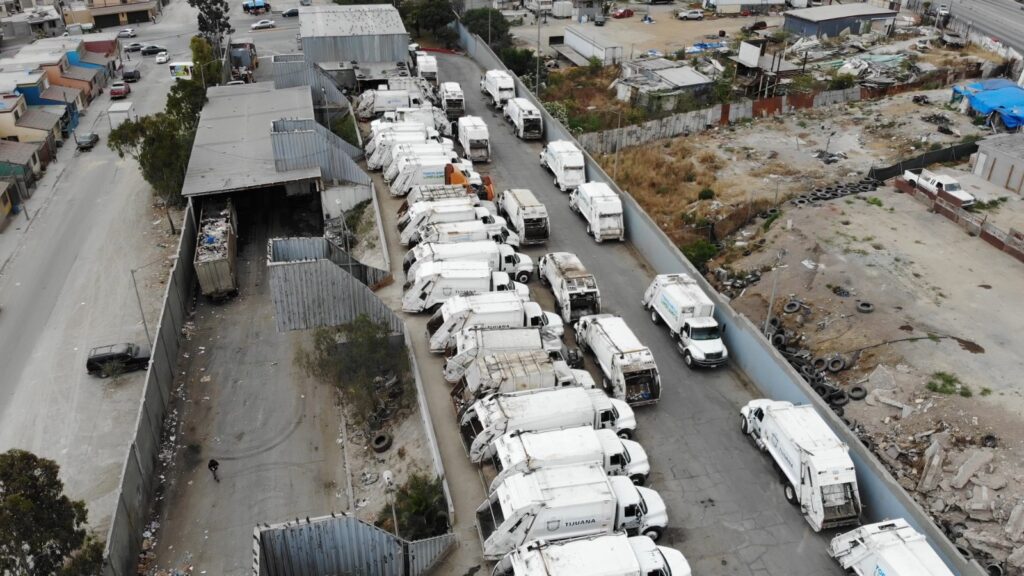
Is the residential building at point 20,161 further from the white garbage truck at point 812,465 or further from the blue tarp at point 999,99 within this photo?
the blue tarp at point 999,99

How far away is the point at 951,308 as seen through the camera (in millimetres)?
27797

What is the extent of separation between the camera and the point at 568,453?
60.3ft

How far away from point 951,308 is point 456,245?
59.4ft

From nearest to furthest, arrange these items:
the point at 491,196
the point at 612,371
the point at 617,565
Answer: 1. the point at 617,565
2. the point at 612,371
3. the point at 491,196

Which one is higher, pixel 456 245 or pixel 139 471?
pixel 456 245

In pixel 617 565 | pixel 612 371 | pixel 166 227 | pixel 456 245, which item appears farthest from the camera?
pixel 166 227

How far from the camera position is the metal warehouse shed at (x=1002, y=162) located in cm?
3681

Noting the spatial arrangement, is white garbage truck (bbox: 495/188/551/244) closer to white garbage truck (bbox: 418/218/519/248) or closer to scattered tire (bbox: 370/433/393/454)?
white garbage truck (bbox: 418/218/519/248)

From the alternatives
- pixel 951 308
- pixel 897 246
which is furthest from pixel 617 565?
pixel 897 246

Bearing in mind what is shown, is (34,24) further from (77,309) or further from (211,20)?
(77,309)

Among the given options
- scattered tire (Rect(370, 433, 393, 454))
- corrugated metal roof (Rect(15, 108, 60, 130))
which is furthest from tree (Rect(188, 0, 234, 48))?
scattered tire (Rect(370, 433, 393, 454))

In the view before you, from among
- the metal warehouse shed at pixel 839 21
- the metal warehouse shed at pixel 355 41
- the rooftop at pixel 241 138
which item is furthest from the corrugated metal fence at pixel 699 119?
the metal warehouse shed at pixel 839 21

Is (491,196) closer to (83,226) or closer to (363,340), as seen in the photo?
(363,340)

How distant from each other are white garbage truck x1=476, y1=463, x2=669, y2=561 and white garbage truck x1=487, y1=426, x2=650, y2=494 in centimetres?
33
